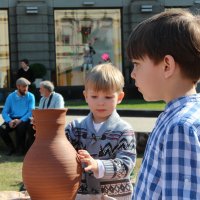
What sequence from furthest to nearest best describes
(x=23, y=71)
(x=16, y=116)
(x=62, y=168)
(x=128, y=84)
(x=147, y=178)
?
(x=128, y=84)
(x=23, y=71)
(x=16, y=116)
(x=62, y=168)
(x=147, y=178)

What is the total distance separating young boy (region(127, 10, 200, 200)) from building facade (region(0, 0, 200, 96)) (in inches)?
798

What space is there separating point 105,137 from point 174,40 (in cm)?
160

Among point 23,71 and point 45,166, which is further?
point 23,71

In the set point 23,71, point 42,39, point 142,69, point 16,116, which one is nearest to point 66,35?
point 42,39

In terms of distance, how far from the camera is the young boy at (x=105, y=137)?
3.16 metres

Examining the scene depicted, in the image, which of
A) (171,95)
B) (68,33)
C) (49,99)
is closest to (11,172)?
(49,99)

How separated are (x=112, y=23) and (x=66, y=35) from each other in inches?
75.6

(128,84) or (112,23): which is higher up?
(112,23)

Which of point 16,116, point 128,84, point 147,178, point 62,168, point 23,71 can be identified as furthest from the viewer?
point 128,84

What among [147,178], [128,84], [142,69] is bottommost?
[128,84]

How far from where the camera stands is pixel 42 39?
2267 cm

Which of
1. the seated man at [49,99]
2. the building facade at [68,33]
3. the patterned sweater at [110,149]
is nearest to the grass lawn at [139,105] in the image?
the building facade at [68,33]

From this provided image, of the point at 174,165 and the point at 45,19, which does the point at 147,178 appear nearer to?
the point at 174,165

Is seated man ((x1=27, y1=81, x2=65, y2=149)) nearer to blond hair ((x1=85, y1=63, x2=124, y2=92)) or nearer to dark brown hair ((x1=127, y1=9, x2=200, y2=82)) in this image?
blond hair ((x1=85, y1=63, x2=124, y2=92))
